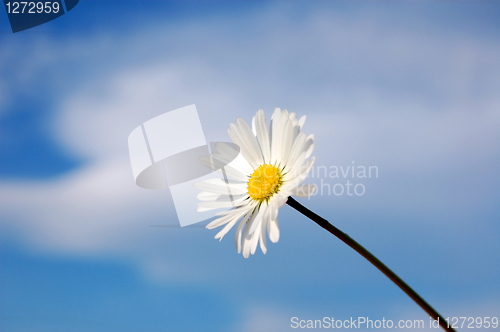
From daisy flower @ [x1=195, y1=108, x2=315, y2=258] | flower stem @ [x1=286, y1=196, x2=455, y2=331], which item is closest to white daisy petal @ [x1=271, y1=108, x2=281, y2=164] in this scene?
daisy flower @ [x1=195, y1=108, x2=315, y2=258]

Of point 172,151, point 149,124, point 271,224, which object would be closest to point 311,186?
point 271,224

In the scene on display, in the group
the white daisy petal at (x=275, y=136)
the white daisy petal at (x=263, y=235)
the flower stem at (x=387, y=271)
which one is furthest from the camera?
the white daisy petal at (x=275, y=136)

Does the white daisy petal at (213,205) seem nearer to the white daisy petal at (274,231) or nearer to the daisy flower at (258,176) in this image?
the daisy flower at (258,176)

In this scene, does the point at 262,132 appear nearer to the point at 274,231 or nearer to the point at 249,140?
the point at 249,140

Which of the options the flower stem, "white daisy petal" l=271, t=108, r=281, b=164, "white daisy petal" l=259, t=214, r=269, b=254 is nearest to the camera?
the flower stem

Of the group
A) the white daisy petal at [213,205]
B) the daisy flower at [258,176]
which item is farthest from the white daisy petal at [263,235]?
the white daisy petal at [213,205]

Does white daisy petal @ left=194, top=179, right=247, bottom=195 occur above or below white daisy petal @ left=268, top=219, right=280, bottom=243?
above

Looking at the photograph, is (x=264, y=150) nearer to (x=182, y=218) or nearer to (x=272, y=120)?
(x=272, y=120)

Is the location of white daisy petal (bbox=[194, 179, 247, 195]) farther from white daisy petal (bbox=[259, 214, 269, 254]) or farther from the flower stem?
the flower stem
